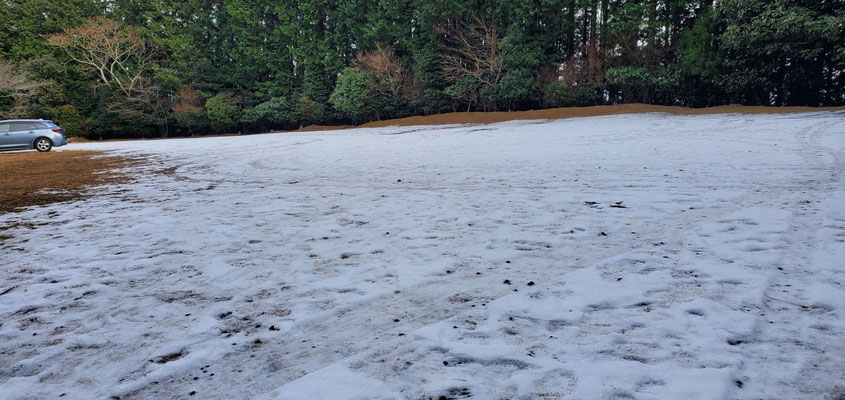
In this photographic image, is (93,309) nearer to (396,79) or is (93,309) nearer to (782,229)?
(782,229)

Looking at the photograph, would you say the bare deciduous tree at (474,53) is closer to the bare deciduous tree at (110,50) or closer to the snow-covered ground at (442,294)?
the snow-covered ground at (442,294)

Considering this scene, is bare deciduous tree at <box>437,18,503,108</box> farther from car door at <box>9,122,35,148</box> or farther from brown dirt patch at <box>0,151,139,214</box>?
car door at <box>9,122,35,148</box>

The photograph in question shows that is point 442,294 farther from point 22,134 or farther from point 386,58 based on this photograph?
point 386,58

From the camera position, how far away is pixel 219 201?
21.2ft

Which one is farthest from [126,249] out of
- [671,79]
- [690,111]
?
[671,79]

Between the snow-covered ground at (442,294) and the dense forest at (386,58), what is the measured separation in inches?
800

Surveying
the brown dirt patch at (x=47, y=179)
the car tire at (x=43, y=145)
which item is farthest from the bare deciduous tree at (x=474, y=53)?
the car tire at (x=43, y=145)

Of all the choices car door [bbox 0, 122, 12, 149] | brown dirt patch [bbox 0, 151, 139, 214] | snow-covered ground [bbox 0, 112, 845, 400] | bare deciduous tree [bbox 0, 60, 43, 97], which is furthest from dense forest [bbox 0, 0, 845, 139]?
brown dirt patch [bbox 0, 151, 139, 214]

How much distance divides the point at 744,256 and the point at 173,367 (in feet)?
13.2

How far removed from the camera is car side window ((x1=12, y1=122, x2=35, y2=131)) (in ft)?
56.4

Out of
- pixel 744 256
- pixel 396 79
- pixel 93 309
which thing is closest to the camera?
pixel 93 309

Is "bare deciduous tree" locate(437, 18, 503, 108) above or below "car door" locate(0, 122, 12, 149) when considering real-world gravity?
above

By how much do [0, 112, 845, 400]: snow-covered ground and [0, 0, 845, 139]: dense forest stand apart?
2032 centimetres

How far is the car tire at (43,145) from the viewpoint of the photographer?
58.0 ft
